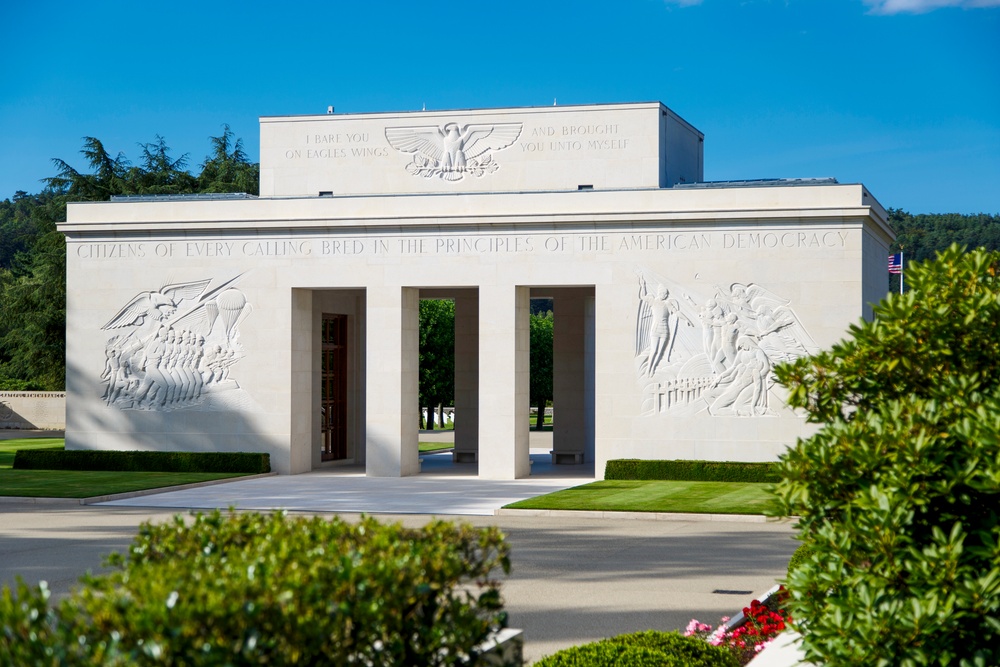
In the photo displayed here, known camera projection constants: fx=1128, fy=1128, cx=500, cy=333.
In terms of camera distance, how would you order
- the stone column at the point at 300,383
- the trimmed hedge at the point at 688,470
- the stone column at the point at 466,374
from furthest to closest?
the stone column at the point at 466,374 → the stone column at the point at 300,383 → the trimmed hedge at the point at 688,470

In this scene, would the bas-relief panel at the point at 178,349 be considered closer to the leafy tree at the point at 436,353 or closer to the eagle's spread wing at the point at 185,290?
the eagle's spread wing at the point at 185,290

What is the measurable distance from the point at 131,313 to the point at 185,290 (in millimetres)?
1746

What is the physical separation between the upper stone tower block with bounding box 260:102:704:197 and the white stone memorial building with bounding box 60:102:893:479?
0.06 meters

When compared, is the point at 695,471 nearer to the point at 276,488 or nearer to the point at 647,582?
the point at 276,488

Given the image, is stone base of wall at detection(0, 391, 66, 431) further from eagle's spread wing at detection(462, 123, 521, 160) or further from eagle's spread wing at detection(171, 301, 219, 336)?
eagle's spread wing at detection(462, 123, 521, 160)

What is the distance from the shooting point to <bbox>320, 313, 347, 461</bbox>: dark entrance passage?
3622 cm

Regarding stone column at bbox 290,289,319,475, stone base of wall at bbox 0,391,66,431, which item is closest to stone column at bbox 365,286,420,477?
stone column at bbox 290,289,319,475

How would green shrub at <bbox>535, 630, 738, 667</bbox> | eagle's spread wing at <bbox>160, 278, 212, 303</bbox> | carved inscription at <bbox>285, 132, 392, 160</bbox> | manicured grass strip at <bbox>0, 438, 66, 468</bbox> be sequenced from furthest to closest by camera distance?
1. manicured grass strip at <bbox>0, 438, 66, 468</bbox>
2. carved inscription at <bbox>285, 132, 392, 160</bbox>
3. eagle's spread wing at <bbox>160, 278, 212, 303</bbox>
4. green shrub at <bbox>535, 630, 738, 667</bbox>

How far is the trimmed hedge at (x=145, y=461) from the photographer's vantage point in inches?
1182

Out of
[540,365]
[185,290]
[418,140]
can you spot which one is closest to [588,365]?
[418,140]

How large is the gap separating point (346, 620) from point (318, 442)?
2975cm

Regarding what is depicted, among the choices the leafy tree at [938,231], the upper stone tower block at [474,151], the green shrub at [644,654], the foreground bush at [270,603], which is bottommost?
the green shrub at [644,654]

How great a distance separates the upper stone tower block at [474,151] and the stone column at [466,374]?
5.41 meters

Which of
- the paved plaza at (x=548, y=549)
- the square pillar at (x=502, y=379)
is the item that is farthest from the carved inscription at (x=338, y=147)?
the paved plaza at (x=548, y=549)
